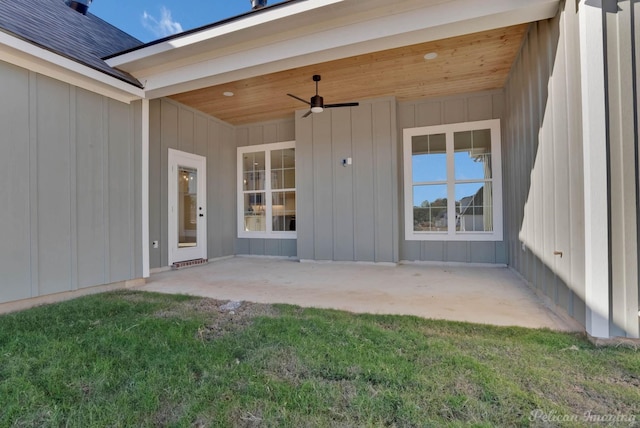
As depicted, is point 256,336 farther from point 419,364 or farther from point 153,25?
point 153,25

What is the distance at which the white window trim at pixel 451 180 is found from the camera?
211 inches

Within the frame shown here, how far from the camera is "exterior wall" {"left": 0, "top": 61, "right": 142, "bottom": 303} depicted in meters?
3.10

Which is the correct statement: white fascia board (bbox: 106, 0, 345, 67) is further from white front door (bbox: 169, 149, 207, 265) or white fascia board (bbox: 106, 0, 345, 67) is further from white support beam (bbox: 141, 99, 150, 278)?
white front door (bbox: 169, 149, 207, 265)

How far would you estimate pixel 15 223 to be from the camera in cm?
311

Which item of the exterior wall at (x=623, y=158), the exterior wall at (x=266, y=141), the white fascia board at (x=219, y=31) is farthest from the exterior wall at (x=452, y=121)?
the white fascia board at (x=219, y=31)

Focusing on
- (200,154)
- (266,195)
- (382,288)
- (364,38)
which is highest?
(364,38)

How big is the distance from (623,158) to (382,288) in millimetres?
2588

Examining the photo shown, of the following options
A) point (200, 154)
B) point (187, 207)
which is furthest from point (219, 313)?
point (200, 154)

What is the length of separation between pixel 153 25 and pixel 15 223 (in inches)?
448

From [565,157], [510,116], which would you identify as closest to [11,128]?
[565,157]

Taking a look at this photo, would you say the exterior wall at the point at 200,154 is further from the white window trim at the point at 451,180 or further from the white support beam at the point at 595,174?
the white support beam at the point at 595,174

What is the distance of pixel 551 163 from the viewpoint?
286cm

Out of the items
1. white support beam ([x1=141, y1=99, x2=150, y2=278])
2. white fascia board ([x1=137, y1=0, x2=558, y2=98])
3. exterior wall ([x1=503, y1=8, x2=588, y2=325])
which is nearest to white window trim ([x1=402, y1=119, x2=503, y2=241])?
exterior wall ([x1=503, y1=8, x2=588, y2=325])

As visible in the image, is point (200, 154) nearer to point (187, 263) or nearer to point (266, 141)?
point (266, 141)
